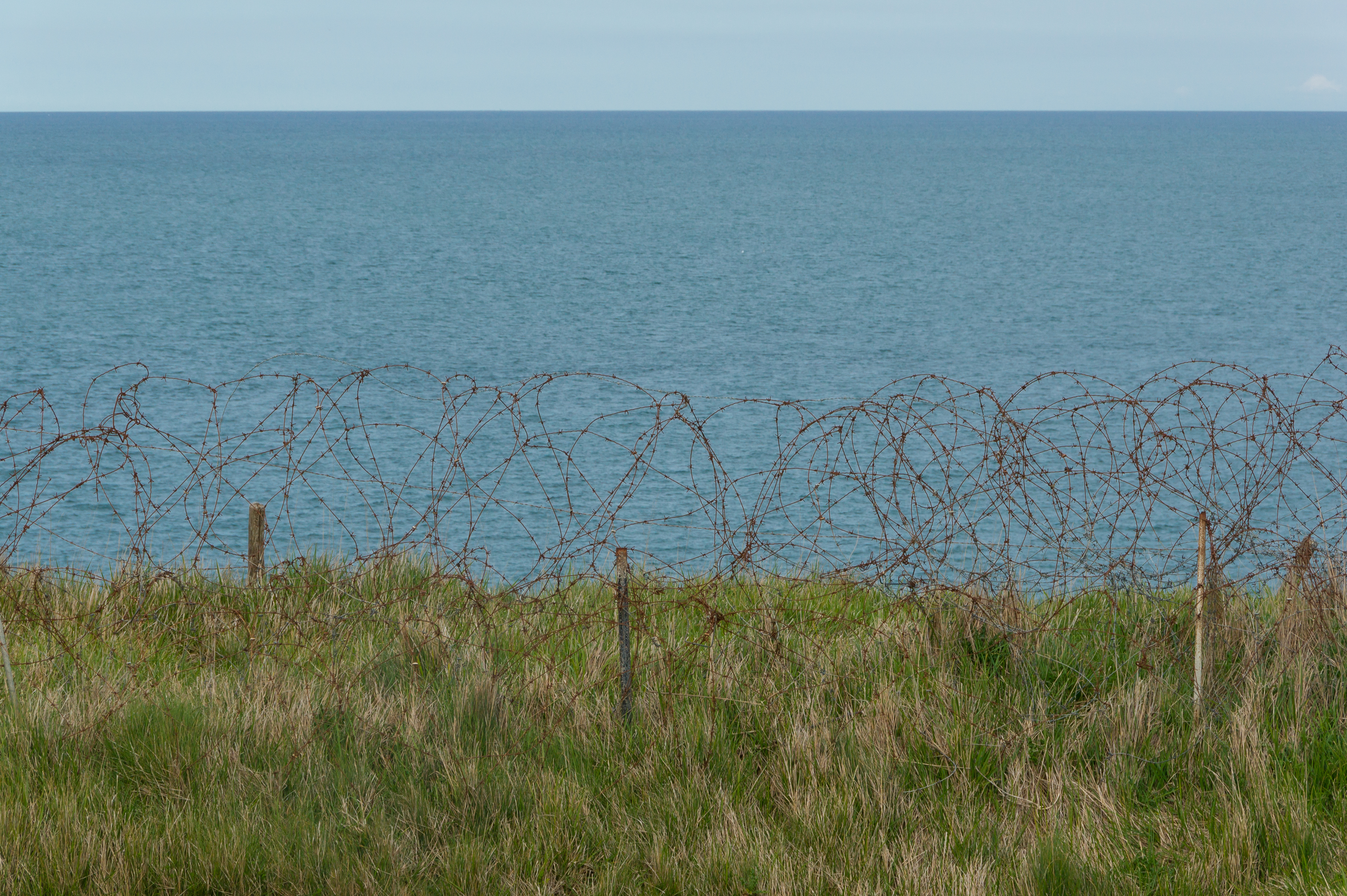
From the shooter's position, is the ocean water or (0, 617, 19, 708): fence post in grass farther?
the ocean water

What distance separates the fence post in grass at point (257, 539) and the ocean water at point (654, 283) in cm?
722

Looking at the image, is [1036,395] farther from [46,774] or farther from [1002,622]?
[46,774]

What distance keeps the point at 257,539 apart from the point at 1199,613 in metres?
4.93

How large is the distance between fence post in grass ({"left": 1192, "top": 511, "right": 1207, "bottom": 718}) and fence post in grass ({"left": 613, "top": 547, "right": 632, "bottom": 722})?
2281 mm

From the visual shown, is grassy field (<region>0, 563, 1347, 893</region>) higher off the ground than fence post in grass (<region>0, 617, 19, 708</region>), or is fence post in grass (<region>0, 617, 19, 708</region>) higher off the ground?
fence post in grass (<region>0, 617, 19, 708</region>)

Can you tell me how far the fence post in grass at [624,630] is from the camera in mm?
4781

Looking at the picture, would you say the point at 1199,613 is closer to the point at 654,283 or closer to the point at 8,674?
the point at 8,674

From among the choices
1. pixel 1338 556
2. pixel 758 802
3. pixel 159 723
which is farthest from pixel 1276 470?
pixel 159 723

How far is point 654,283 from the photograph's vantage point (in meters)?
58.8

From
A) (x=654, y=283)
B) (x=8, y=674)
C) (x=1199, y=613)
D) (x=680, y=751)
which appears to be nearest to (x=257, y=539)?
(x=8, y=674)

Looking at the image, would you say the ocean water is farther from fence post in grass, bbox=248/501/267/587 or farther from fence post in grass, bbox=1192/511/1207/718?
fence post in grass, bbox=1192/511/1207/718

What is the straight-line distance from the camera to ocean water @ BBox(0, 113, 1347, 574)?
37.6m

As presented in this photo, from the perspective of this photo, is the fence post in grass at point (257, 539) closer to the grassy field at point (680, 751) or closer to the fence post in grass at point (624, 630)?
the grassy field at point (680, 751)

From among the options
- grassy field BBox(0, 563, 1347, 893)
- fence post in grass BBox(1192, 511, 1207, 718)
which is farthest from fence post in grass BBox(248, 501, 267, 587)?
fence post in grass BBox(1192, 511, 1207, 718)
